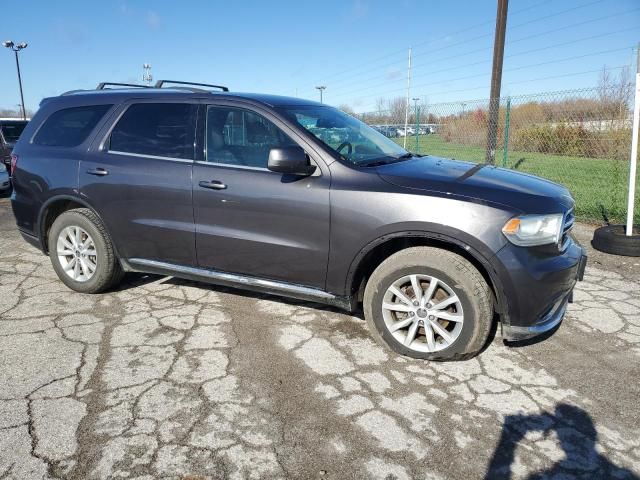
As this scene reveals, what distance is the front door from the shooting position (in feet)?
11.3

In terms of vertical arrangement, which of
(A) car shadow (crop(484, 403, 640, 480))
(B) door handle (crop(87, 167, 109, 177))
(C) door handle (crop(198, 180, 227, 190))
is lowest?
(A) car shadow (crop(484, 403, 640, 480))

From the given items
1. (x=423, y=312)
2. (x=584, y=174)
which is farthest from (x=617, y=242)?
(x=584, y=174)

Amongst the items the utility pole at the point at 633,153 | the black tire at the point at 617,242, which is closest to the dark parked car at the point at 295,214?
the black tire at the point at 617,242

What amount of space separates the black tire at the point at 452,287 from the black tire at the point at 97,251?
2.42 meters

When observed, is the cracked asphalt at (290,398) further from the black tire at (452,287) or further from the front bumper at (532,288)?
the front bumper at (532,288)

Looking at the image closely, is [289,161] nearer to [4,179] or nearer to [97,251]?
[97,251]

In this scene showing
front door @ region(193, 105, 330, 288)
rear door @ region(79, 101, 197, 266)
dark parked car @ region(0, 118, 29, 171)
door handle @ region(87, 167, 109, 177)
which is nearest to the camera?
front door @ region(193, 105, 330, 288)

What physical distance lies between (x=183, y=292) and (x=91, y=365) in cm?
148

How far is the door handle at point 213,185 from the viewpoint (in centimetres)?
368

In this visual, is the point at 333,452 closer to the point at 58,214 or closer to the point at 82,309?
the point at 82,309

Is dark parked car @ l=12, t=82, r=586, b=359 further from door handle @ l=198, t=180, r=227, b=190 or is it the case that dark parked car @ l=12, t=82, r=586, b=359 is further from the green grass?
the green grass

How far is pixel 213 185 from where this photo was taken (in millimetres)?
3709

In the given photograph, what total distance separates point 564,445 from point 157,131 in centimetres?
360

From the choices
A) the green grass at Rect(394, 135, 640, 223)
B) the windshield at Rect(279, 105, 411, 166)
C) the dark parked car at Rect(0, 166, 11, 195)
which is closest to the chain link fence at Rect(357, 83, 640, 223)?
the green grass at Rect(394, 135, 640, 223)
